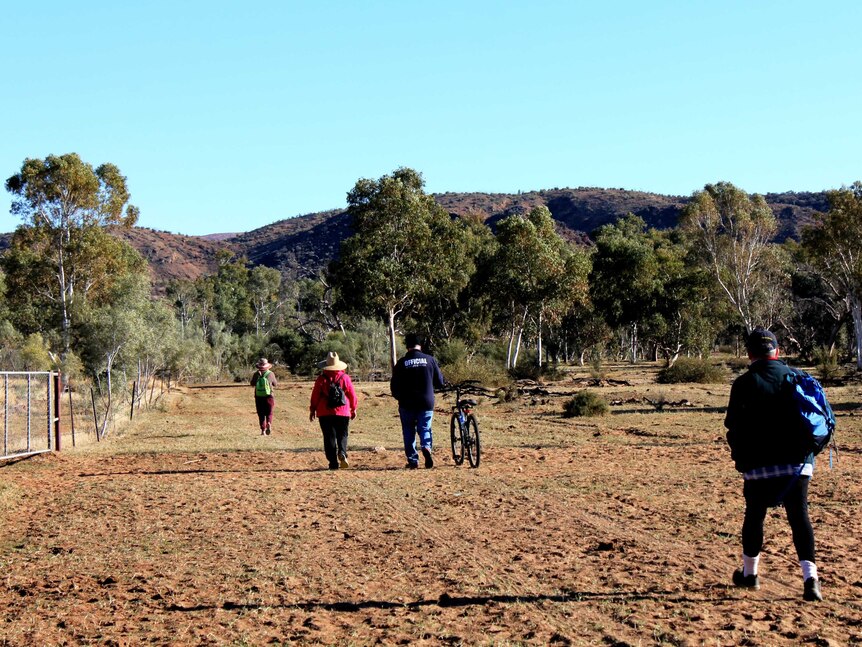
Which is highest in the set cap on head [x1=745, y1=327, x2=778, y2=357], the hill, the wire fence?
the hill

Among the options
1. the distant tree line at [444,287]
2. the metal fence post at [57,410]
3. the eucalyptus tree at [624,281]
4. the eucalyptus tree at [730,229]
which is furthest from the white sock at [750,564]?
the eucalyptus tree at [624,281]

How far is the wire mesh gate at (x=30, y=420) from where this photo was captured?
15.2 meters

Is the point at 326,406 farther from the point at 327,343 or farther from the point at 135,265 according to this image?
the point at 327,343

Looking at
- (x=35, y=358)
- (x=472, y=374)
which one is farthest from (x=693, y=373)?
(x=35, y=358)

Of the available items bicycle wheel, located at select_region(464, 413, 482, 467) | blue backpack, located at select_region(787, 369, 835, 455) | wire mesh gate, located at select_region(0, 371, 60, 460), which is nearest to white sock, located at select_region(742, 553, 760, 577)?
blue backpack, located at select_region(787, 369, 835, 455)

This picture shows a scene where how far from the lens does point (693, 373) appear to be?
4191 cm

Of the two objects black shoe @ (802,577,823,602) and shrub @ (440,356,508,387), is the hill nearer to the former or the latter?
shrub @ (440,356,508,387)

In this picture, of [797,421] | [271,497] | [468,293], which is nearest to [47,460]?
[271,497]

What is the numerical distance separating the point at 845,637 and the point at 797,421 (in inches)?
54.3

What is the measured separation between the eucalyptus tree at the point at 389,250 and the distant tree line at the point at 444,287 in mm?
84

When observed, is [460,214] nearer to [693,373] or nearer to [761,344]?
[693,373]

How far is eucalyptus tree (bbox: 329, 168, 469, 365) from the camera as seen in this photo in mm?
49594

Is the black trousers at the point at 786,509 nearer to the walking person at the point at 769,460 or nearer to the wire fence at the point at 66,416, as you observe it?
the walking person at the point at 769,460

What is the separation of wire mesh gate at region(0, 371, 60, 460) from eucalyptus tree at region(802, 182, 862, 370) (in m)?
40.6
